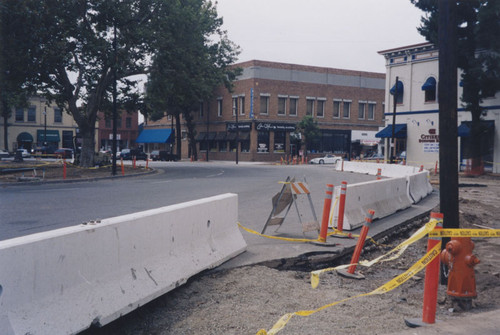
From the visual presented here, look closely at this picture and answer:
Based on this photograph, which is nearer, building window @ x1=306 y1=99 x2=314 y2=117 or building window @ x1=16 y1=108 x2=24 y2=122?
building window @ x1=306 y1=99 x2=314 y2=117

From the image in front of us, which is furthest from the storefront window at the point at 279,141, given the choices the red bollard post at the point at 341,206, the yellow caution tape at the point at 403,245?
the yellow caution tape at the point at 403,245

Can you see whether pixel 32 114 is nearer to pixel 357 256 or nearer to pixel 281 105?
pixel 281 105

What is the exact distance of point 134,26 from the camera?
28875 millimetres

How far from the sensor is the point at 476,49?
33.8 metres

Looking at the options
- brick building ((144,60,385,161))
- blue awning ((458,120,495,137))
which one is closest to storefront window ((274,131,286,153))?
brick building ((144,60,385,161))

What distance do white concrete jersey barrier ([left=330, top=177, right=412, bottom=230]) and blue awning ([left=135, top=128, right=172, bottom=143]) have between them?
58.9 metres

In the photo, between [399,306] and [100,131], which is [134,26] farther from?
[100,131]

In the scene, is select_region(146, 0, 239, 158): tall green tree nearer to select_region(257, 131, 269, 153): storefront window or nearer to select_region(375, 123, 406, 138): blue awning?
select_region(375, 123, 406, 138): blue awning

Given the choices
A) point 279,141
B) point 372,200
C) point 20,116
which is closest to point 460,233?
point 372,200

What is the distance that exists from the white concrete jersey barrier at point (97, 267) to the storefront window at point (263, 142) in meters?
52.2

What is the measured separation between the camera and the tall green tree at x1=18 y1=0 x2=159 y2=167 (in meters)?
25.5

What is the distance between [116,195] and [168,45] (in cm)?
1587

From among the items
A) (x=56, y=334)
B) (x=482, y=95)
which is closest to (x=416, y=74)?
(x=482, y=95)

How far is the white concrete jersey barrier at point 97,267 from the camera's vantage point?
11.5 ft
